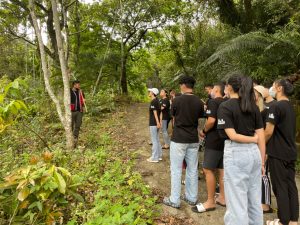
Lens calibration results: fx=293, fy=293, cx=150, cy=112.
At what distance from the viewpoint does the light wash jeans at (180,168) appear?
174 inches

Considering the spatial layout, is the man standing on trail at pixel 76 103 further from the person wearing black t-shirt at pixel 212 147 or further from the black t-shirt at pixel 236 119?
the black t-shirt at pixel 236 119

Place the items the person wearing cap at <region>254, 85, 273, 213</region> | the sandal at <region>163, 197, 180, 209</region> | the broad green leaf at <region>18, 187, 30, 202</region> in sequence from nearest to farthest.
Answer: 1. the broad green leaf at <region>18, 187, 30, 202</region>
2. the person wearing cap at <region>254, 85, 273, 213</region>
3. the sandal at <region>163, 197, 180, 209</region>

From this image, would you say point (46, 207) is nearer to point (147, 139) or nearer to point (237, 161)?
point (237, 161)

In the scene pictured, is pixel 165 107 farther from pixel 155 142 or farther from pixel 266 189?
pixel 266 189

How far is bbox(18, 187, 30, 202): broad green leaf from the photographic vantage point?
12.1 ft

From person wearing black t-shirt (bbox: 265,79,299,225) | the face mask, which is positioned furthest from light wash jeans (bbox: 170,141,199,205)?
the face mask

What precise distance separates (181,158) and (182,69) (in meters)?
12.1

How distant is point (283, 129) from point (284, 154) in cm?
33

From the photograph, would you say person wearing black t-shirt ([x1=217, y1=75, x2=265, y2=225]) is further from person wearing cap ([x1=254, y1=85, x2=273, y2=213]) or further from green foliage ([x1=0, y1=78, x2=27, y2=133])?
green foliage ([x1=0, y1=78, x2=27, y2=133])

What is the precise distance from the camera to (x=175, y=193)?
14.7ft

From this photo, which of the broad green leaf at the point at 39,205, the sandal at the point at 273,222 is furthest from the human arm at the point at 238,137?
the broad green leaf at the point at 39,205

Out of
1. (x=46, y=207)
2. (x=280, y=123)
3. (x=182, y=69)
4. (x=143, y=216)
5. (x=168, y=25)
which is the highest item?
(x=168, y=25)

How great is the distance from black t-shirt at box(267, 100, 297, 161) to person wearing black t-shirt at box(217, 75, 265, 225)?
1.92 ft

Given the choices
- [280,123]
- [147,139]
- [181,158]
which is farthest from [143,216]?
[147,139]
